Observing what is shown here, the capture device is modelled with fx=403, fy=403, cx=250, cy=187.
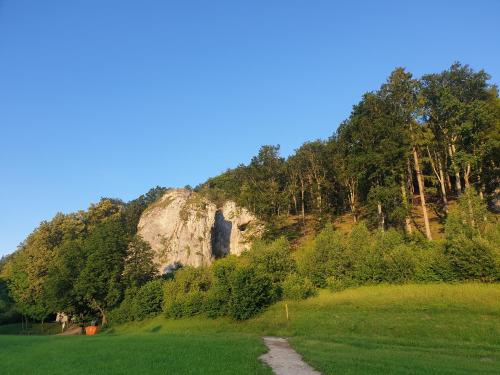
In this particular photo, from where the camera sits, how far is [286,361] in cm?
1844

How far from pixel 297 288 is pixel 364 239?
9.55 meters

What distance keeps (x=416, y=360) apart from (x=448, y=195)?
58.4 metres

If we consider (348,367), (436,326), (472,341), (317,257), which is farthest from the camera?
(317,257)

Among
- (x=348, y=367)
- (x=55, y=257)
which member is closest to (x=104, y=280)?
(x=55, y=257)

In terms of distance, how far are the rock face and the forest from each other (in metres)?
8.92

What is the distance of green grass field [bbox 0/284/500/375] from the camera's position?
1678 cm

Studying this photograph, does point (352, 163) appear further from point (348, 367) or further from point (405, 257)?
point (348, 367)

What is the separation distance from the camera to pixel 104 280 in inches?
2264

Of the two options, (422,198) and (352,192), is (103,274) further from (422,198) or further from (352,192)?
(422,198)

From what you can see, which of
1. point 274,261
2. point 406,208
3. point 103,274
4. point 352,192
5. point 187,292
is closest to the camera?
point 406,208

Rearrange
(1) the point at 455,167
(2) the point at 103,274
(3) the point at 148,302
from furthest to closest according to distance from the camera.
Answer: (2) the point at 103,274 < (3) the point at 148,302 < (1) the point at 455,167

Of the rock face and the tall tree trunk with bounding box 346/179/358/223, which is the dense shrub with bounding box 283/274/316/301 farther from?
the tall tree trunk with bounding box 346/179/358/223

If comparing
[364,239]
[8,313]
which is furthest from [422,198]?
[8,313]

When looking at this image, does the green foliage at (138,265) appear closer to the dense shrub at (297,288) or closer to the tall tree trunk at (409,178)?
the dense shrub at (297,288)
